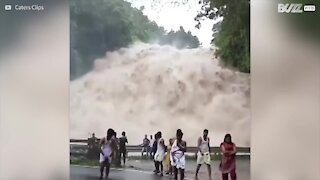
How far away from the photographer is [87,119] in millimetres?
1688

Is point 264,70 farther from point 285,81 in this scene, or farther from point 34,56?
point 34,56

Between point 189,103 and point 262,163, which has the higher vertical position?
point 189,103

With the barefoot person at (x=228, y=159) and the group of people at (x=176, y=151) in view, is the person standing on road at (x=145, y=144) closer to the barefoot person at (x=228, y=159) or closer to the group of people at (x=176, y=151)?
the group of people at (x=176, y=151)

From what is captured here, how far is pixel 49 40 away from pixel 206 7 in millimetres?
561

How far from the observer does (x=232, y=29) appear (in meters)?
→ 1.67

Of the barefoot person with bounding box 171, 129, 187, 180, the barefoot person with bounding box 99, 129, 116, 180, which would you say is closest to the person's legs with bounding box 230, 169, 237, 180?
the barefoot person with bounding box 171, 129, 187, 180

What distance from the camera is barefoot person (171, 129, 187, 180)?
5.51 ft

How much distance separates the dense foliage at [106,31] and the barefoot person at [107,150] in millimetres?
242

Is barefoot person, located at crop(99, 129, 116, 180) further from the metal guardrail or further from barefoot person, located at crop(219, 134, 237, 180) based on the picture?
barefoot person, located at crop(219, 134, 237, 180)

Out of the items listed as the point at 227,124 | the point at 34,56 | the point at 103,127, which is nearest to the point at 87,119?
the point at 103,127

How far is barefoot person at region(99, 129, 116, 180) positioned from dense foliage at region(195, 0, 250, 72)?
1.56 feet

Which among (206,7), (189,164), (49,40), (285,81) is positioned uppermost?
(206,7)

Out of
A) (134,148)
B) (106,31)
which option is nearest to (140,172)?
(134,148)

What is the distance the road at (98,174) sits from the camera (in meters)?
1.69
